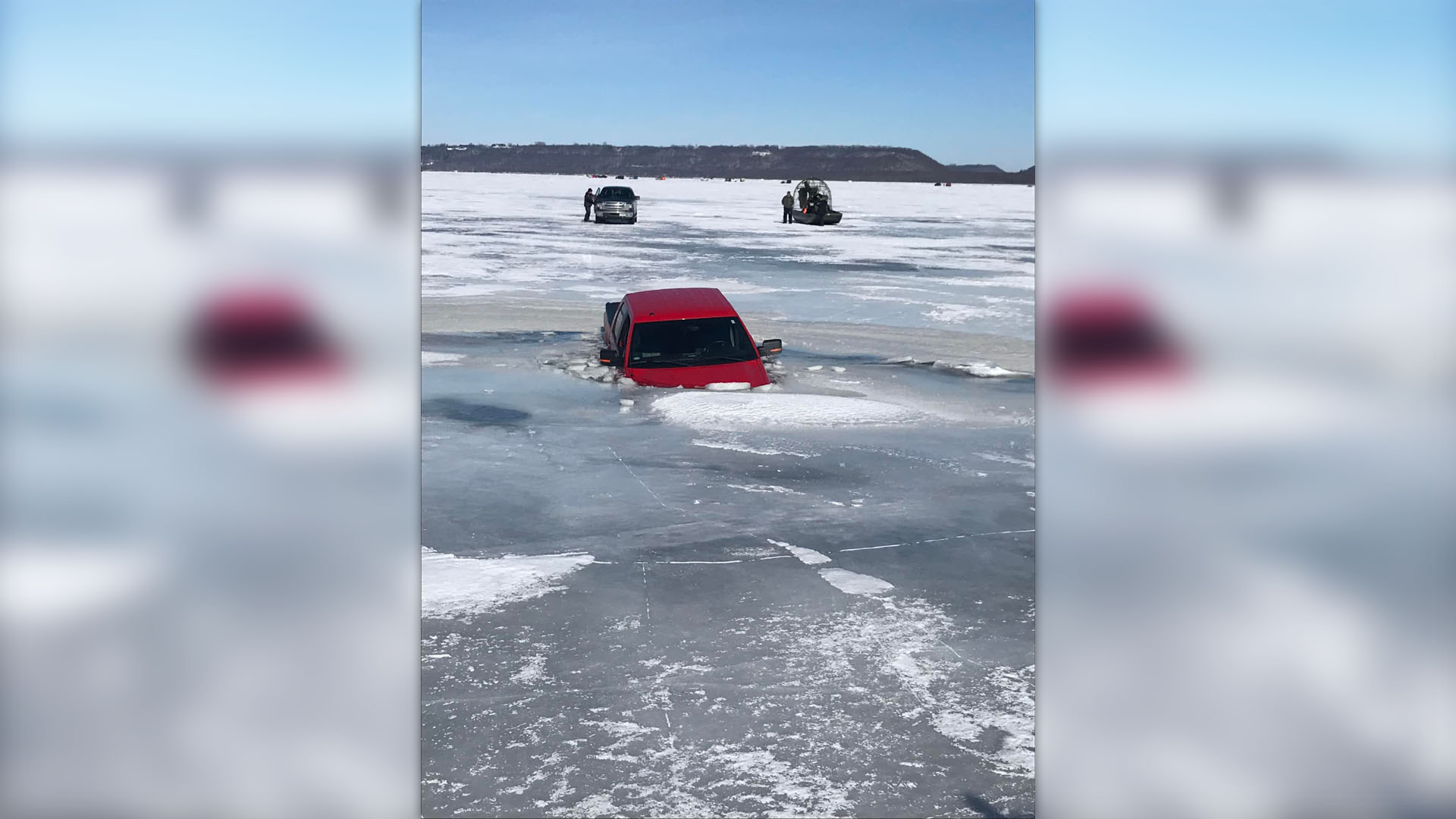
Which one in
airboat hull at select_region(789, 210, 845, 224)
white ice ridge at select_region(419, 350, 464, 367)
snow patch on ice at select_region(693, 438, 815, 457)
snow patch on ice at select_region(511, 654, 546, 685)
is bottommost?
snow patch on ice at select_region(511, 654, 546, 685)

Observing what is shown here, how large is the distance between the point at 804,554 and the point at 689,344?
4800 millimetres

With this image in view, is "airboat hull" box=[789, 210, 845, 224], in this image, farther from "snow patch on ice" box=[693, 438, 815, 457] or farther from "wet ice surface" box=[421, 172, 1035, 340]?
"snow patch on ice" box=[693, 438, 815, 457]

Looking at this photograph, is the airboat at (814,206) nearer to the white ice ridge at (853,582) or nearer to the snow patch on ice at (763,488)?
the snow patch on ice at (763,488)

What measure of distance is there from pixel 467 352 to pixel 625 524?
678 cm

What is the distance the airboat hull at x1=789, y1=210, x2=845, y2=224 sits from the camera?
34781mm

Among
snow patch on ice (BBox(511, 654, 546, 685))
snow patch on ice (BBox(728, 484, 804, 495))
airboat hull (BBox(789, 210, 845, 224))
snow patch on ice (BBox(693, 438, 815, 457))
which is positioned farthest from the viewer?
airboat hull (BBox(789, 210, 845, 224))

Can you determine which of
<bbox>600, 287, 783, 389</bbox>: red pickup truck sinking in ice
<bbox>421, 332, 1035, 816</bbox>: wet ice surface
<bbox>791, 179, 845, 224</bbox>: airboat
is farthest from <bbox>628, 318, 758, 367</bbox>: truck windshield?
<bbox>791, 179, 845, 224</bbox>: airboat

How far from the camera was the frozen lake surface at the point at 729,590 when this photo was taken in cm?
369

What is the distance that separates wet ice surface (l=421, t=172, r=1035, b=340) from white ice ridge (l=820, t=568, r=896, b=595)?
23.8ft

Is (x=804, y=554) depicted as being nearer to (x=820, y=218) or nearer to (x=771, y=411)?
(x=771, y=411)

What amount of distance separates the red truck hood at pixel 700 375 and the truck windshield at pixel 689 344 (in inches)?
1.7

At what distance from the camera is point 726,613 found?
5.05 meters
